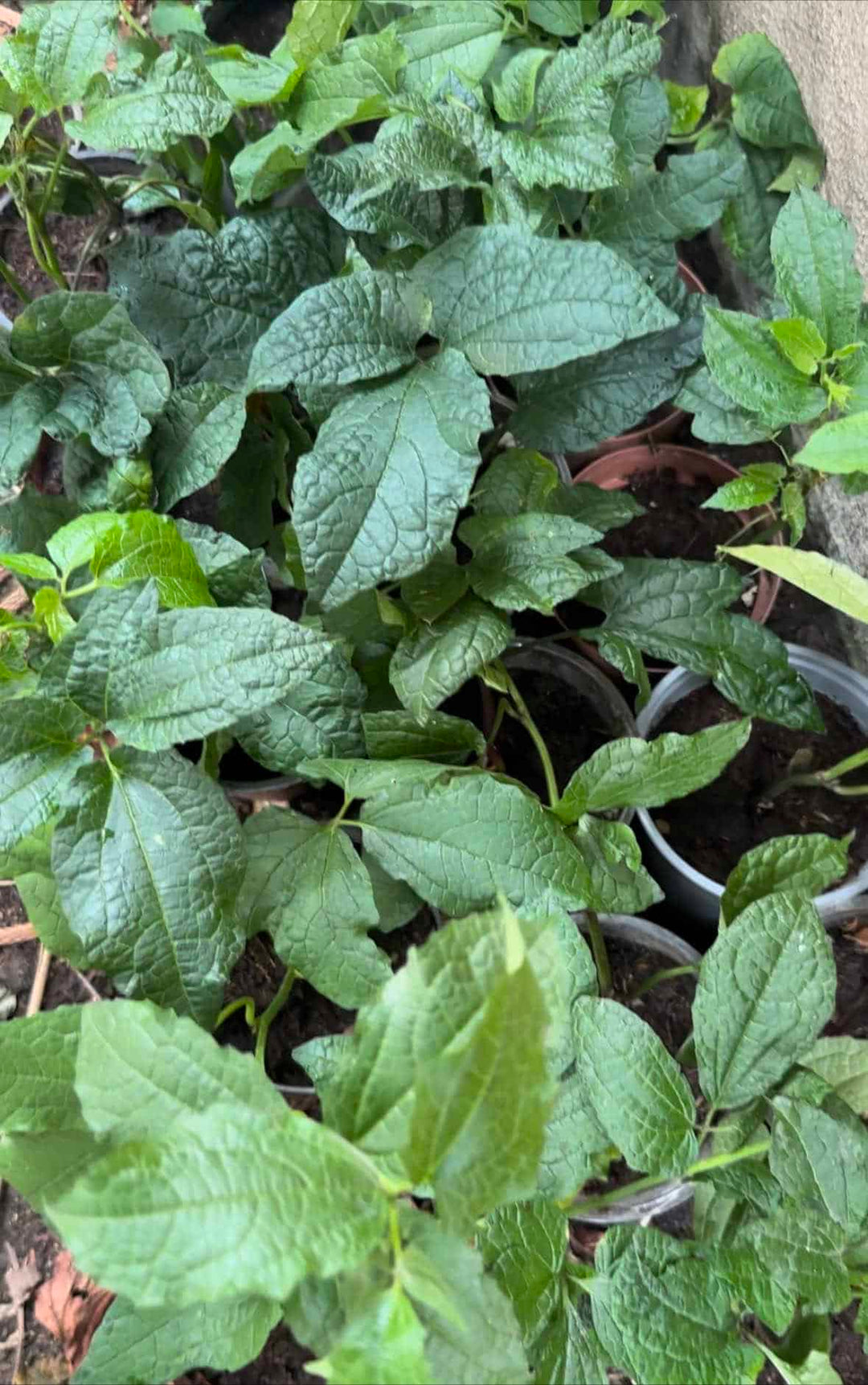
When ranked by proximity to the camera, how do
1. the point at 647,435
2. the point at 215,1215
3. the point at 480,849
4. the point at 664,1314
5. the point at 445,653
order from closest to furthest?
the point at 215,1215, the point at 664,1314, the point at 480,849, the point at 445,653, the point at 647,435

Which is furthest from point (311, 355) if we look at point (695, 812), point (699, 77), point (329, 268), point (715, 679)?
point (699, 77)

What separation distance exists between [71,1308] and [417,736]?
30.2 inches

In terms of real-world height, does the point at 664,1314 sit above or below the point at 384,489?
below

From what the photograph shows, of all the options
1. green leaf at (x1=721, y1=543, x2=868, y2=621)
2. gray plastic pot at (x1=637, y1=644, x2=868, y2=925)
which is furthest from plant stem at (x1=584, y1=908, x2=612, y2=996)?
green leaf at (x1=721, y1=543, x2=868, y2=621)

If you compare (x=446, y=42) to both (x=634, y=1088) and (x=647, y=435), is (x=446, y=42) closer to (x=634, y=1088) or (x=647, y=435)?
(x=647, y=435)

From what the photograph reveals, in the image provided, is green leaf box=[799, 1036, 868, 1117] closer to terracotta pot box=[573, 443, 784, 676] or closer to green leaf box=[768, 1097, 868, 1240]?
green leaf box=[768, 1097, 868, 1240]

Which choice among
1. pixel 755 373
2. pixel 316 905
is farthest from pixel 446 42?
pixel 316 905

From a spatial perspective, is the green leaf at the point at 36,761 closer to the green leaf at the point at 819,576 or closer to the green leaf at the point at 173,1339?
the green leaf at the point at 173,1339

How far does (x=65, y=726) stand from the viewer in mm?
818

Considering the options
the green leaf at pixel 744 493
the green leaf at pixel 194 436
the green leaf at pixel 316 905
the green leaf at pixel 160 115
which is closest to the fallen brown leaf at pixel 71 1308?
the green leaf at pixel 316 905

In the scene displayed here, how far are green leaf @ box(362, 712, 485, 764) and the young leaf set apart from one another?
2 cm

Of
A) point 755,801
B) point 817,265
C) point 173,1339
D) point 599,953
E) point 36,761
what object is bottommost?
point 755,801

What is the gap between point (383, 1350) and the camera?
0.49 metres

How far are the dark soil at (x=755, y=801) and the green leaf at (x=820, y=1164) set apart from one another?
557mm
